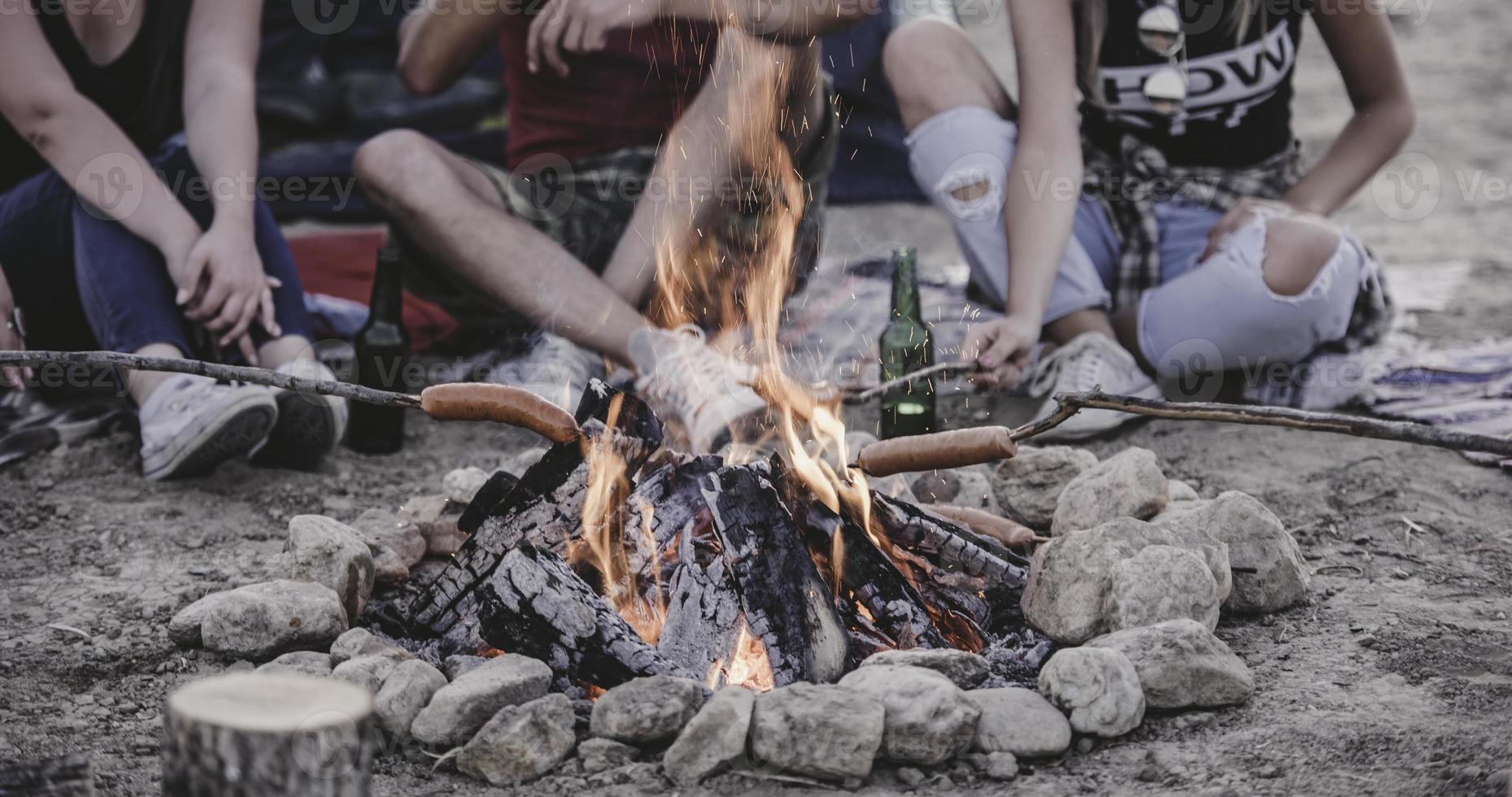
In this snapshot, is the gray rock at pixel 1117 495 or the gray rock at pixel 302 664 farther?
the gray rock at pixel 1117 495

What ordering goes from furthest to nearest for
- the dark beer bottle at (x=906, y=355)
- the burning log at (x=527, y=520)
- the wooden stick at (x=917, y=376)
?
the dark beer bottle at (x=906, y=355)
the wooden stick at (x=917, y=376)
the burning log at (x=527, y=520)

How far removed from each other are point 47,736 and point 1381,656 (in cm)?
205

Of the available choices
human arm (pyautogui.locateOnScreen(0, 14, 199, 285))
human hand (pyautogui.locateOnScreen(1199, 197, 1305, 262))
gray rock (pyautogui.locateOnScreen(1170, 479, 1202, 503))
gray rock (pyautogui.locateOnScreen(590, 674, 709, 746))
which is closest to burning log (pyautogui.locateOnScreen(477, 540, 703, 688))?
gray rock (pyautogui.locateOnScreen(590, 674, 709, 746))

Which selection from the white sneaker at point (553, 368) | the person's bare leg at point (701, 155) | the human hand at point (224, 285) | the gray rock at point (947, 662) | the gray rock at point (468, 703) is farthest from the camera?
the person's bare leg at point (701, 155)

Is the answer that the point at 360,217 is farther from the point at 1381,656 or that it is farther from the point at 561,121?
the point at 1381,656

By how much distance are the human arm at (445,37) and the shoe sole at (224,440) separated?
3.91 ft

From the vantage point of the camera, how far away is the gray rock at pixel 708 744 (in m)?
1.60

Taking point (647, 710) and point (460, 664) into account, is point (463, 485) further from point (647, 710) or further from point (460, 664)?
point (647, 710)

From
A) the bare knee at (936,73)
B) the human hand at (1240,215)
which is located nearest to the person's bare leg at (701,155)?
the bare knee at (936,73)

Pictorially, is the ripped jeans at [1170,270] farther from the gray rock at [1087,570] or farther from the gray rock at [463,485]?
the gray rock at [463,485]

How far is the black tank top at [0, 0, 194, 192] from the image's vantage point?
3.07m

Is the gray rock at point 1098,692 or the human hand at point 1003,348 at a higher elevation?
the human hand at point 1003,348

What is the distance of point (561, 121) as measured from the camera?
3654mm

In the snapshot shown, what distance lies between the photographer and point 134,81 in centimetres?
319
